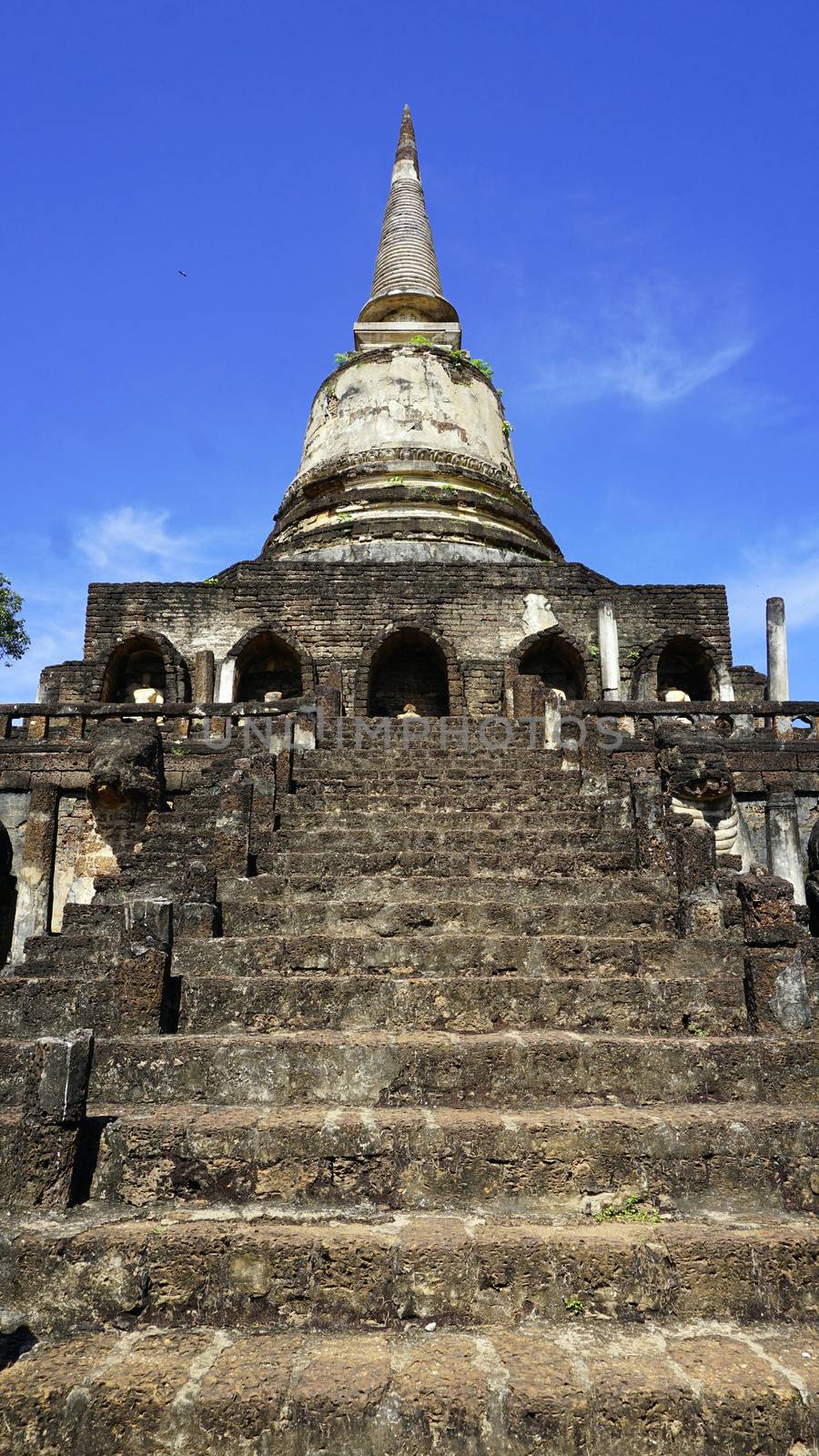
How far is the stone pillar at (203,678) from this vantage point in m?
17.2

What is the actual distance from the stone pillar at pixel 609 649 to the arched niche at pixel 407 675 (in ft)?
9.20

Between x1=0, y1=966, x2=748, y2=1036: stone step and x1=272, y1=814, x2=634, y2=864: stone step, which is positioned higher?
x1=272, y1=814, x2=634, y2=864: stone step

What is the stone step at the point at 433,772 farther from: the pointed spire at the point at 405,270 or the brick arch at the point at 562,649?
the pointed spire at the point at 405,270

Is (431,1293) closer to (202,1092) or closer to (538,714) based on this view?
(202,1092)

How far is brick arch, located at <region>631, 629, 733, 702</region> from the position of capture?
1745 centimetres

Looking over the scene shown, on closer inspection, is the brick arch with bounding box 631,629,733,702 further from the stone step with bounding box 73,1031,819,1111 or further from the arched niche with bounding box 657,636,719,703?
the stone step with bounding box 73,1031,819,1111

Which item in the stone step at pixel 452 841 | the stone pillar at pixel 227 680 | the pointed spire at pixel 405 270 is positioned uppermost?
the pointed spire at pixel 405 270

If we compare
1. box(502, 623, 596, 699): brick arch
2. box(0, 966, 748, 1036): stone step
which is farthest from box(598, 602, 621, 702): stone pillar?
box(0, 966, 748, 1036): stone step

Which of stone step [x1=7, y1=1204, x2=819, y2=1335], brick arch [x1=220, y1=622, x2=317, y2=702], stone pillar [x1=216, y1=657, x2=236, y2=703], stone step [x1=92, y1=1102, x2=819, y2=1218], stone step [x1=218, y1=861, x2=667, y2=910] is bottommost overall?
stone step [x1=7, y1=1204, x2=819, y2=1335]

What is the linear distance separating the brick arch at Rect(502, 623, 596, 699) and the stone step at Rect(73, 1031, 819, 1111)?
12438 millimetres

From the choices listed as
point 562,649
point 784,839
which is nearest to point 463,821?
point 784,839

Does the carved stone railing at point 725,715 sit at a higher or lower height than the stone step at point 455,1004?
higher

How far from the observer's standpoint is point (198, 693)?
680 inches

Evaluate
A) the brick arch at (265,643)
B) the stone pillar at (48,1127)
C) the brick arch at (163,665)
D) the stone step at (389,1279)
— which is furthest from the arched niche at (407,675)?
the stone step at (389,1279)
